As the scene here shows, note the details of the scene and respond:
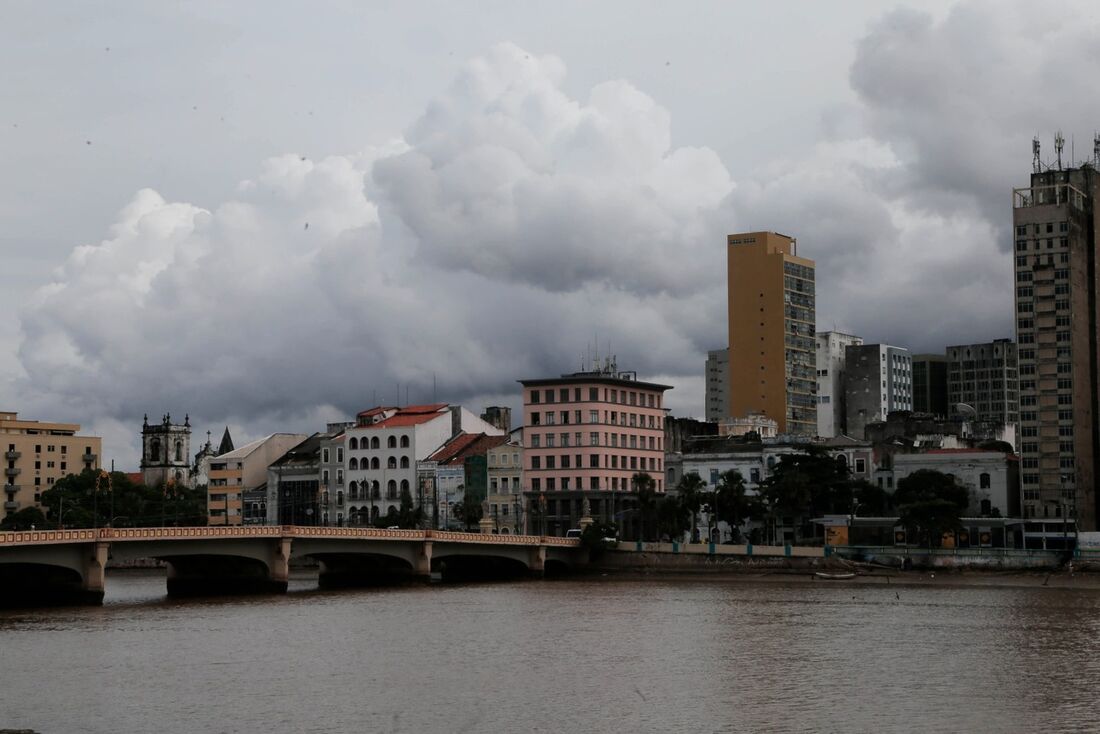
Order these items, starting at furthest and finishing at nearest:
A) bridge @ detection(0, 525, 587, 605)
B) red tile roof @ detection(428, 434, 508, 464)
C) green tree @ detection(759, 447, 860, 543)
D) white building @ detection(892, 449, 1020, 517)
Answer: red tile roof @ detection(428, 434, 508, 464)
white building @ detection(892, 449, 1020, 517)
green tree @ detection(759, 447, 860, 543)
bridge @ detection(0, 525, 587, 605)

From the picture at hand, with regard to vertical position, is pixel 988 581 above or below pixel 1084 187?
below

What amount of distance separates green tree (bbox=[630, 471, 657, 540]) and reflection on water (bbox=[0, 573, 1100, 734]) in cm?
5203

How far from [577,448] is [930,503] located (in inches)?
1952

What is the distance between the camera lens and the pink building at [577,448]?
180 m

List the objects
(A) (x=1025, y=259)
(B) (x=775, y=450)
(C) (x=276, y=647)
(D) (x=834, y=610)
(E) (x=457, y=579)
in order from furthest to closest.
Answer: (B) (x=775, y=450), (A) (x=1025, y=259), (E) (x=457, y=579), (D) (x=834, y=610), (C) (x=276, y=647)

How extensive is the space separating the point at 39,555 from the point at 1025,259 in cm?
10825

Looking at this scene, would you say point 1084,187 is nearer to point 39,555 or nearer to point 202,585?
point 202,585

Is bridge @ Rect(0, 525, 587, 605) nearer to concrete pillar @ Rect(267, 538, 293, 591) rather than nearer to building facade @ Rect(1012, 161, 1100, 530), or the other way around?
concrete pillar @ Rect(267, 538, 293, 591)

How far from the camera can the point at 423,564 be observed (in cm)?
14138

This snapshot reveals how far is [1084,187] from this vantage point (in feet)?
577

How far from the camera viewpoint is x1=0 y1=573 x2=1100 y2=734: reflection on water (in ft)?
193

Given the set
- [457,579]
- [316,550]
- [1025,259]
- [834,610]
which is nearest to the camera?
[834,610]

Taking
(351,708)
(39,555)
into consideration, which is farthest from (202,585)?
(351,708)

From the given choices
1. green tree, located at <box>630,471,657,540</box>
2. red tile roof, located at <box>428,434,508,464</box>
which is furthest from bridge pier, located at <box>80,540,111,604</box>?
red tile roof, located at <box>428,434,508,464</box>
